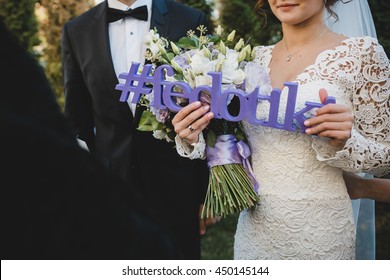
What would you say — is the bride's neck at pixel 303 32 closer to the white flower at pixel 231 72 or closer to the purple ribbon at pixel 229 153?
the white flower at pixel 231 72

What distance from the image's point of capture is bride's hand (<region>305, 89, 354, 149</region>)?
1951 millimetres

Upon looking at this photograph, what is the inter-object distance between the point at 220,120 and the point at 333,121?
0.56 m

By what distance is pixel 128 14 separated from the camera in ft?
9.84

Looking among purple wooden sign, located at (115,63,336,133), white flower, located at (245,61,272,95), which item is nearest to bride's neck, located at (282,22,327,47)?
white flower, located at (245,61,272,95)

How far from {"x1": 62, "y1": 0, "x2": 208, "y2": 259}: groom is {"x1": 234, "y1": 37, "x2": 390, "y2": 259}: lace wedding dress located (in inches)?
27.7

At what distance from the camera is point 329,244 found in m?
2.28

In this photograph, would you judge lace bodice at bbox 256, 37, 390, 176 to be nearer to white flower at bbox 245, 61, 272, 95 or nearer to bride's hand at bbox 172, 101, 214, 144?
white flower at bbox 245, 61, 272, 95

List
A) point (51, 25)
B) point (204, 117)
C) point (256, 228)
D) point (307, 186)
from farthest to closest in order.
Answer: point (51, 25) → point (256, 228) → point (307, 186) → point (204, 117)

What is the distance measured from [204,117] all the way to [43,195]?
1.44m

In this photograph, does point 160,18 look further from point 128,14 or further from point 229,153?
point 229,153

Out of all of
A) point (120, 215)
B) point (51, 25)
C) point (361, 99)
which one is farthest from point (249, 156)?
point (51, 25)

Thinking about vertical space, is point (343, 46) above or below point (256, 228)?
above

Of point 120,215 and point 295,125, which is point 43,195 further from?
point 295,125

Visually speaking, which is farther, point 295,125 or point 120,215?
point 295,125
